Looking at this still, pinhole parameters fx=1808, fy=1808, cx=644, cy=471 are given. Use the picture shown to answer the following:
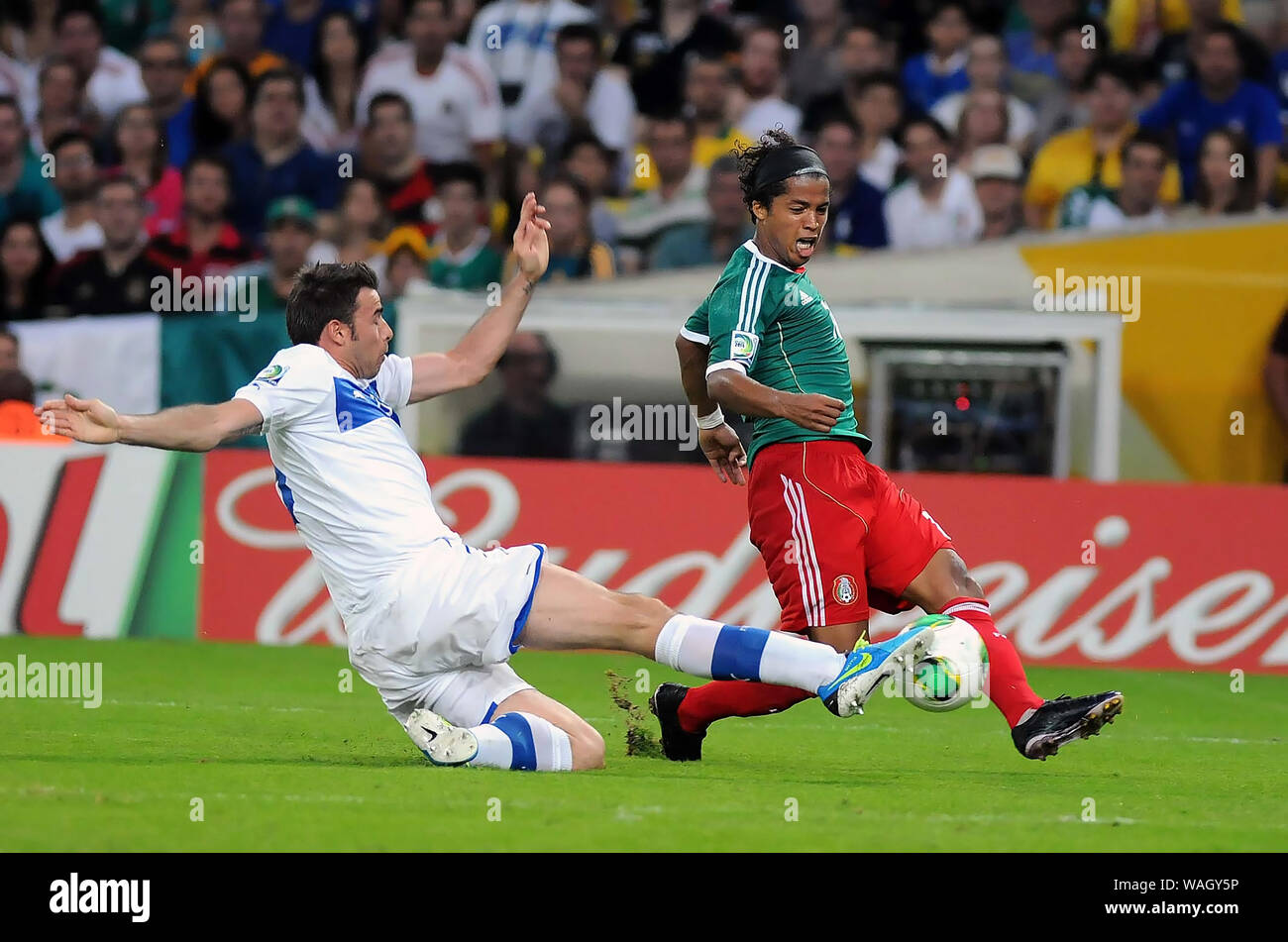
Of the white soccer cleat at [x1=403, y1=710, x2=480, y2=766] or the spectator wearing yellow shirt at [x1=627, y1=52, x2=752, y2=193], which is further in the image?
the spectator wearing yellow shirt at [x1=627, y1=52, x2=752, y2=193]

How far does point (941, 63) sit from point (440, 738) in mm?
9851

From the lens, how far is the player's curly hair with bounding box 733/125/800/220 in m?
6.49

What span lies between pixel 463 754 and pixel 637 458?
619 cm

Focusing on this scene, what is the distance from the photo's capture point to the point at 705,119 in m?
13.9

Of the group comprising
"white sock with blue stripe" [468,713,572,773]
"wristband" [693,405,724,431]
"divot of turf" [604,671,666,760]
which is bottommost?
"divot of turf" [604,671,666,760]

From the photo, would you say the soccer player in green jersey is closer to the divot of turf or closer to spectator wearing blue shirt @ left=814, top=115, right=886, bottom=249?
the divot of turf

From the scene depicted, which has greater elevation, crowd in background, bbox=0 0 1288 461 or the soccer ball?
crowd in background, bbox=0 0 1288 461

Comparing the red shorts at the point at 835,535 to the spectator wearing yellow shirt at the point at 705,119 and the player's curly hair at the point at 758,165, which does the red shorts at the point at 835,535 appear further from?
the spectator wearing yellow shirt at the point at 705,119

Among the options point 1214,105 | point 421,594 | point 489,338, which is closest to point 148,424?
point 421,594

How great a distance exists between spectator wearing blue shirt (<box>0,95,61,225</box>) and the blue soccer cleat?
412 inches

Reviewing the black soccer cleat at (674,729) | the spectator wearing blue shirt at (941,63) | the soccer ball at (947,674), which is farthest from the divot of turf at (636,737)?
the spectator wearing blue shirt at (941,63)

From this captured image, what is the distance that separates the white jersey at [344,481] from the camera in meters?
6.11

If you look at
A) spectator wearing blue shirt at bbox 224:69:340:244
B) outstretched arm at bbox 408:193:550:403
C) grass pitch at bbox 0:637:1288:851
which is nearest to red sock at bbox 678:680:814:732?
grass pitch at bbox 0:637:1288:851

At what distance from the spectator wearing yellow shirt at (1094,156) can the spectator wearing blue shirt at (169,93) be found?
6637mm
